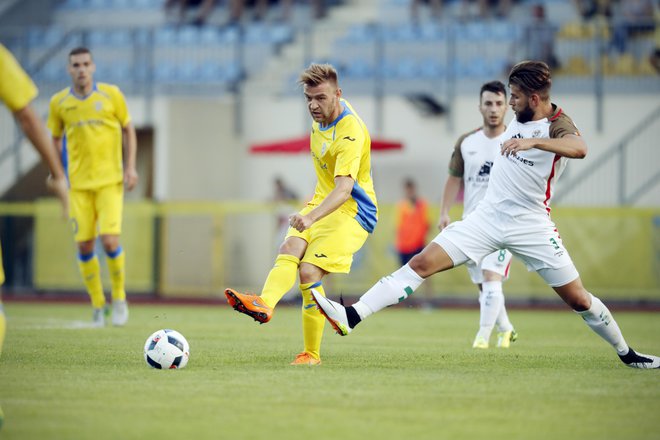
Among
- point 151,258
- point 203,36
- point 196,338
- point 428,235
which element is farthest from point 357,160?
point 203,36

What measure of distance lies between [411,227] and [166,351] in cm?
1269

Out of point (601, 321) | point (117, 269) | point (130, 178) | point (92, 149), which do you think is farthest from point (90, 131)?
point (601, 321)

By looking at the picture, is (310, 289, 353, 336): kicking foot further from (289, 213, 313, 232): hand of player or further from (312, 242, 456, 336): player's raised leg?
(289, 213, 313, 232): hand of player

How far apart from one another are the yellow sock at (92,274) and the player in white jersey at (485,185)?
4120 millimetres

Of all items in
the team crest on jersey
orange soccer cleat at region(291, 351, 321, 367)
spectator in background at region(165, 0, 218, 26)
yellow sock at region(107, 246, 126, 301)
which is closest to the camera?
orange soccer cleat at region(291, 351, 321, 367)

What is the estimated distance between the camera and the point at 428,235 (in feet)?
72.4

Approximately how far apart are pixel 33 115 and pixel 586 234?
1644 cm

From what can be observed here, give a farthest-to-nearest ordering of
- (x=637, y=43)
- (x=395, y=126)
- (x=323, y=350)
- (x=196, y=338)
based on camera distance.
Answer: (x=395, y=126), (x=637, y=43), (x=196, y=338), (x=323, y=350)

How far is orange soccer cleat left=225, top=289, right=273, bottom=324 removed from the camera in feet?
26.5

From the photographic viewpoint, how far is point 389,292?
8.65 metres

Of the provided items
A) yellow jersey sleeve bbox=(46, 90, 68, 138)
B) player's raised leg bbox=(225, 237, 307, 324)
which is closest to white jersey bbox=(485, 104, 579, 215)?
player's raised leg bbox=(225, 237, 307, 324)

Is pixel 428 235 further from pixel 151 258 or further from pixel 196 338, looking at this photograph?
pixel 196 338

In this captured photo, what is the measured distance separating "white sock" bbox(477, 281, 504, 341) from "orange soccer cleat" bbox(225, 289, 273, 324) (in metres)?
3.20

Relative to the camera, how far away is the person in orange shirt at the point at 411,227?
20750 millimetres
